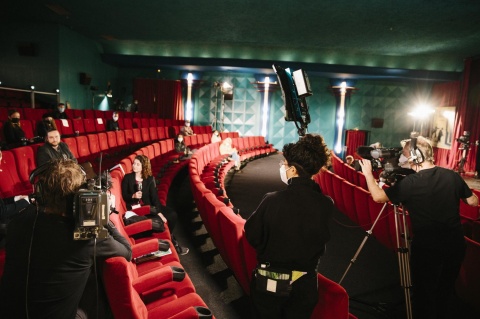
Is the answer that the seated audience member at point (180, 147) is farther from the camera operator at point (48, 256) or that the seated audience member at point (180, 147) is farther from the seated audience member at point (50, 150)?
the camera operator at point (48, 256)

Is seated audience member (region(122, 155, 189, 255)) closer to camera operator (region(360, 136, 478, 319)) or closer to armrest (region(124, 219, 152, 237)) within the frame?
armrest (region(124, 219, 152, 237))

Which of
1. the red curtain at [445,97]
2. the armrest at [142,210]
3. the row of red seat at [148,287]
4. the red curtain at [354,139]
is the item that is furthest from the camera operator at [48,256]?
the red curtain at [445,97]

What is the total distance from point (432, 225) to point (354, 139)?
10.0 m

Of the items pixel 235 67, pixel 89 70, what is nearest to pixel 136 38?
pixel 89 70

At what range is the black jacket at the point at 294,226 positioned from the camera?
47.8 inches

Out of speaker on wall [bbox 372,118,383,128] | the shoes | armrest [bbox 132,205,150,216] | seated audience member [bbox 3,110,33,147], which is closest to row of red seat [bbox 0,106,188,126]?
seated audience member [bbox 3,110,33,147]

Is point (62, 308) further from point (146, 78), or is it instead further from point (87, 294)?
point (146, 78)

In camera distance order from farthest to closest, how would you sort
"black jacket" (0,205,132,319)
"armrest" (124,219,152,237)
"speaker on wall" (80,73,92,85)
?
"speaker on wall" (80,73,92,85), "armrest" (124,219,152,237), "black jacket" (0,205,132,319)

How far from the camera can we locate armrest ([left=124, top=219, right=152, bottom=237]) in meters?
2.28

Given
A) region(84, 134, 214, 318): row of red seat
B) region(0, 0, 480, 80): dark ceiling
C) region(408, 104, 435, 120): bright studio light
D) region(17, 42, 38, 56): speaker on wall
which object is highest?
region(0, 0, 480, 80): dark ceiling

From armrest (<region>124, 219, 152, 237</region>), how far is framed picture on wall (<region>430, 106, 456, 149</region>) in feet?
36.9

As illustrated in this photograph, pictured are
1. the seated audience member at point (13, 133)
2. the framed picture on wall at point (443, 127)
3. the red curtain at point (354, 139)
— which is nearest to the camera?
the seated audience member at point (13, 133)

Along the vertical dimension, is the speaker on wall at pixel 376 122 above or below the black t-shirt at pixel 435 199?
above

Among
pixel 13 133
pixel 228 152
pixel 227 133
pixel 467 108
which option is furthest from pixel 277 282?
pixel 467 108
